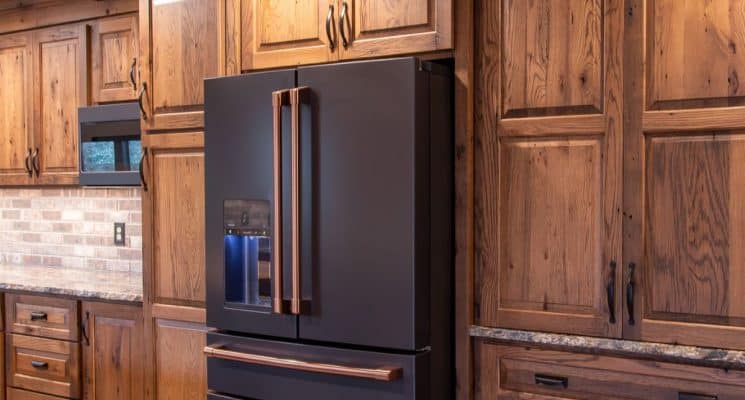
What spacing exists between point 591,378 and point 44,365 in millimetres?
2547

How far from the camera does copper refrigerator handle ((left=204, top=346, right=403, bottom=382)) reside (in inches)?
81.0

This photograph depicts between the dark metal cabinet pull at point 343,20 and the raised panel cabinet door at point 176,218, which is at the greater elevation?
the dark metal cabinet pull at point 343,20

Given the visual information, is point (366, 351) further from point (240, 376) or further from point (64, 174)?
point (64, 174)

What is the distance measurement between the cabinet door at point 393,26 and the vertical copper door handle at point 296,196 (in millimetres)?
269

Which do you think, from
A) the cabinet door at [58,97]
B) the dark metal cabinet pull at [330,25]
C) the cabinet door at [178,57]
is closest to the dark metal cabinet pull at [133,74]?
the cabinet door at [58,97]

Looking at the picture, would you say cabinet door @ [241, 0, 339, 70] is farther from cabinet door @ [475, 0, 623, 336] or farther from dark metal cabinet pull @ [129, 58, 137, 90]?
dark metal cabinet pull @ [129, 58, 137, 90]

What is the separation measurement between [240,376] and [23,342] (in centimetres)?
163

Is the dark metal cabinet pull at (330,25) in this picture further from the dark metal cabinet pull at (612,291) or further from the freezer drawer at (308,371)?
the dark metal cabinet pull at (612,291)

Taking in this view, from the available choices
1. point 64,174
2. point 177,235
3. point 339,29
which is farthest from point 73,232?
point 339,29

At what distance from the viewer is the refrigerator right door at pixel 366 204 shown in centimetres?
207

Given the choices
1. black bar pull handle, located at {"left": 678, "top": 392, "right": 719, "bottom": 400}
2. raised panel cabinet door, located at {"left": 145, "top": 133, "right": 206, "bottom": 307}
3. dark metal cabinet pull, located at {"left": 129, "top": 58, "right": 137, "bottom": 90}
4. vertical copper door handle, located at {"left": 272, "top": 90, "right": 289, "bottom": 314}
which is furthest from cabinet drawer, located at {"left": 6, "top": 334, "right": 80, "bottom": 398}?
black bar pull handle, located at {"left": 678, "top": 392, "right": 719, "bottom": 400}

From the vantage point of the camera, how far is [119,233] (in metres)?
3.83

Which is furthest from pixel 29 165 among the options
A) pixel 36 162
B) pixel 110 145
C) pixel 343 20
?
pixel 343 20

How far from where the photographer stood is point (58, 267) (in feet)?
13.3
